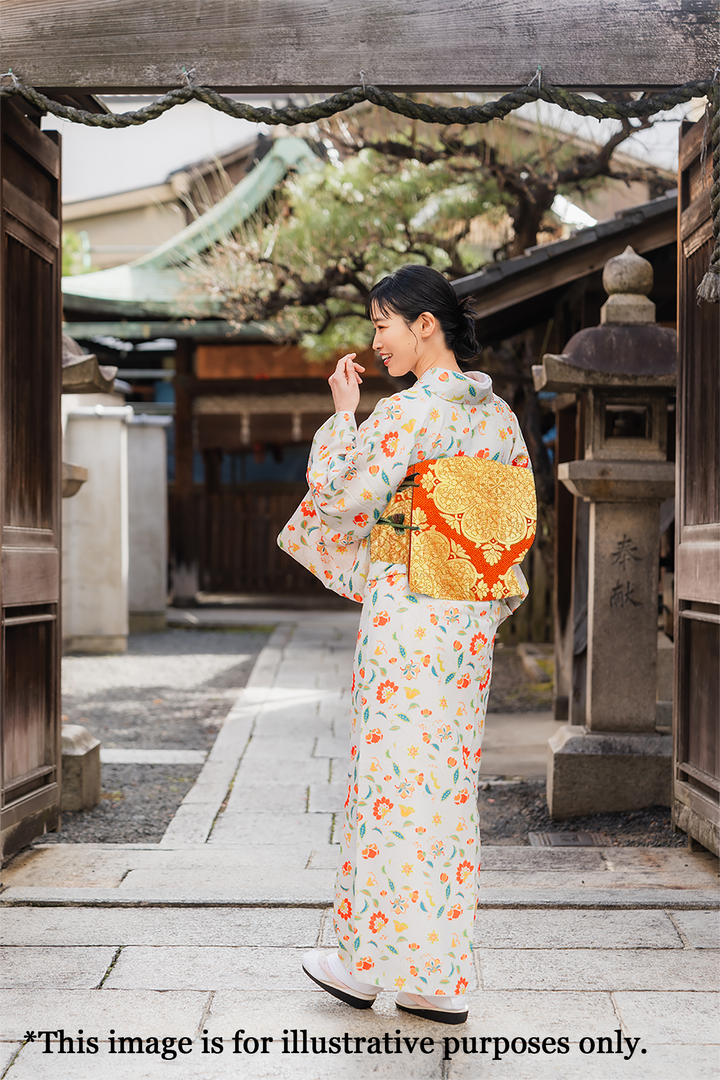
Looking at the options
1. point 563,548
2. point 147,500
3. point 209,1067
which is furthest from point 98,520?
point 209,1067

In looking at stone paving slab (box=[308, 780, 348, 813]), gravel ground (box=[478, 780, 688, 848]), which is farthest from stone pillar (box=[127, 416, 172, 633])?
gravel ground (box=[478, 780, 688, 848])

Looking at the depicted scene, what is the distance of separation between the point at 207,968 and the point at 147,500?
10.7 metres

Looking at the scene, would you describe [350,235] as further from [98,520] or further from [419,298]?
[419,298]

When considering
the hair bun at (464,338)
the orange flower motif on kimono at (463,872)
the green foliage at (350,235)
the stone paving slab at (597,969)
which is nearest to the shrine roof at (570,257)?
the green foliage at (350,235)

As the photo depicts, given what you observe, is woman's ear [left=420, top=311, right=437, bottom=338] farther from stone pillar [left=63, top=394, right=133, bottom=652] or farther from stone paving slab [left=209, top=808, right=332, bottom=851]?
stone pillar [left=63, top=394, right=133, bottom=652]

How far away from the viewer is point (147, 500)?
13352mm

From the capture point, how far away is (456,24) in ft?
11.8

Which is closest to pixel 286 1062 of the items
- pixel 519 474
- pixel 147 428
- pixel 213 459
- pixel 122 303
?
pixel 519 474

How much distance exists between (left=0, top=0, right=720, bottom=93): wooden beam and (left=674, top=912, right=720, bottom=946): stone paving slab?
289 centimetres

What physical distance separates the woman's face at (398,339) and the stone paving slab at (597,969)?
1.79 meters

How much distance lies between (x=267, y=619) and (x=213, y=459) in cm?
370

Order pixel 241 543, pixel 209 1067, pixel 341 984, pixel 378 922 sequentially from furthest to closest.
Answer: pixel 241 543 < pixel 341 984 < pixel 378 922 < pixel 209 1067

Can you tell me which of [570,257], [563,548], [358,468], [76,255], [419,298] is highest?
[76,255]

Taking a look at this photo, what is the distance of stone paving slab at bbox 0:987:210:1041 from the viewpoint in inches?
106
